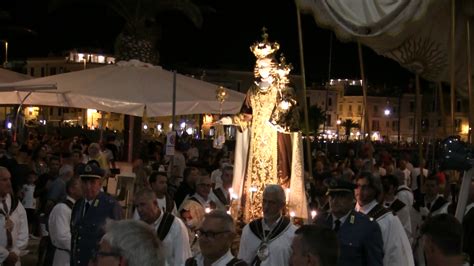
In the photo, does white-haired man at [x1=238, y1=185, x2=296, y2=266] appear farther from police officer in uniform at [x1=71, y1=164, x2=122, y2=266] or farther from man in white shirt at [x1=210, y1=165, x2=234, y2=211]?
man in white shirt at [x1=210, y1=165, x2=234, y2=211]

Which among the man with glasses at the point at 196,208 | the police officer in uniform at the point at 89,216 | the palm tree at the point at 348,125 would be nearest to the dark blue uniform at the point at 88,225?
the police officer in uniform at the point at 89,216

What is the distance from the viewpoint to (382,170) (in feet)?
58.0

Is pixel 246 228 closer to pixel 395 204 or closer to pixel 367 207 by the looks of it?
pixel 367 207

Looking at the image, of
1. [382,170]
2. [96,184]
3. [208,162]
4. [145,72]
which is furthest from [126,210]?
[208,162]

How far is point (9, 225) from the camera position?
870 centimetres

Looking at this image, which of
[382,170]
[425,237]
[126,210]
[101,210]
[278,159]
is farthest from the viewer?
[382,170]

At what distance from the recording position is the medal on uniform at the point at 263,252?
6.85m

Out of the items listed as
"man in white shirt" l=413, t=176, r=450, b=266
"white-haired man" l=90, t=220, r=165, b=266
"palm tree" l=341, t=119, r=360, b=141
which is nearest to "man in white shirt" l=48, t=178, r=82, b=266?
"man in white shirt" l=413, t=176, r=450, b=266

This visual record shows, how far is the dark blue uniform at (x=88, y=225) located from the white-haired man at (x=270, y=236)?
1638mm

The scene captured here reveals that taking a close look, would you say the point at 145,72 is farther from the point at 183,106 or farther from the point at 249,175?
the point at 249,175

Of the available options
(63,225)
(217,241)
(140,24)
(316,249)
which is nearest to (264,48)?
(63,225)

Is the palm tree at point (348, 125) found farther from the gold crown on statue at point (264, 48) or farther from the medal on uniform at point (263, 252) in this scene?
the medal on uniform at point (263, 252)

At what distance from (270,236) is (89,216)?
2.05 meters

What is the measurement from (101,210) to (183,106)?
5.74 m
